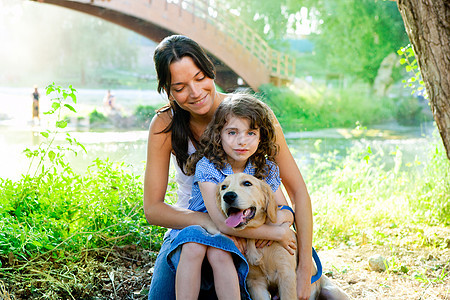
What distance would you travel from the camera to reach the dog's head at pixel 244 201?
171cm

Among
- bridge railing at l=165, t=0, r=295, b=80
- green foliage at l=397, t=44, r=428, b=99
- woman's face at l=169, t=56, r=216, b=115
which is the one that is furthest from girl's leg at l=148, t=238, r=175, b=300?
bridge railing at l=165, t=0, r=295, b=80

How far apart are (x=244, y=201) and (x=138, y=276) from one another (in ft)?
4.11

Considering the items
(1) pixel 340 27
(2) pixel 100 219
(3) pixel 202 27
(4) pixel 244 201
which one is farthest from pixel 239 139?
(1) pixel 340 27

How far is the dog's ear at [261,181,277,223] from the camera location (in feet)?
6.07

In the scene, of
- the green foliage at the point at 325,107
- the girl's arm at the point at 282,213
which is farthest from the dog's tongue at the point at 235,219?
the green foliage at the point at 325,107

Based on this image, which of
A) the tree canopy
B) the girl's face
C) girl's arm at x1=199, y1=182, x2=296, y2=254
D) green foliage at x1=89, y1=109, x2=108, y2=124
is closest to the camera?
girl's arm at x1=199, y1=182, x2=296, y2=254

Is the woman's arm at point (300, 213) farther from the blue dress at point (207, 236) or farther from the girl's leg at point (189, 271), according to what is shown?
the girl's leg at point (189, 271)

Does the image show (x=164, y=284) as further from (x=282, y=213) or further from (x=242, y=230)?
(x=282, y=213)

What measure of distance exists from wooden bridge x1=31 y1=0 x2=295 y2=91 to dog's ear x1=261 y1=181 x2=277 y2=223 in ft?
19.5

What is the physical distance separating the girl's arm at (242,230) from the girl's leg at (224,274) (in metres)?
0.10

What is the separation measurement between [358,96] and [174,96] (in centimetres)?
1165

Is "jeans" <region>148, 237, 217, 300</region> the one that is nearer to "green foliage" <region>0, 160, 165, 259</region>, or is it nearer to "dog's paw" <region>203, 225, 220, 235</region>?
"dog's paw" <region>203, 225, 220, 235</region>

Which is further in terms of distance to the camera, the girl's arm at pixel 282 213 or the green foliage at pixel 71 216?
the green foliage at pixel 71 216

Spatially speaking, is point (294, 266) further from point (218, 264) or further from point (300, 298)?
point (218, 264)
